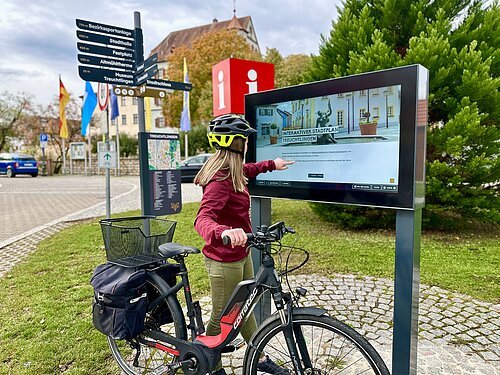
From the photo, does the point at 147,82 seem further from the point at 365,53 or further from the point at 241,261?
the point at 365,53

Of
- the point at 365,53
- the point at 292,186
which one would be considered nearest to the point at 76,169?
the point at 365,53

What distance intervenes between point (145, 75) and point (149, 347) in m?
2.77

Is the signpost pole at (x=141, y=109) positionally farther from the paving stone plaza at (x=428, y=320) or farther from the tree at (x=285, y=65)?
the tree at (x=285, y=65)

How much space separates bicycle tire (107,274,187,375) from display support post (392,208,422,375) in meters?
1.34

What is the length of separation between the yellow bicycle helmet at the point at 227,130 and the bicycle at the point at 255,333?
0.61m

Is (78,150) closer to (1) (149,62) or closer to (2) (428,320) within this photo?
(1) (149,62)

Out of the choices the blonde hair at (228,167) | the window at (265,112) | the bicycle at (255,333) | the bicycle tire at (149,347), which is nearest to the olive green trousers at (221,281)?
the bicycle at (255,333)

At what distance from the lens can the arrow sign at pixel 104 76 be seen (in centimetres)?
415

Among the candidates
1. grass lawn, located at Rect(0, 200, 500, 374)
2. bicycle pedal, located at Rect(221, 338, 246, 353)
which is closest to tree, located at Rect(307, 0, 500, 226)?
grass lawn, located at Rect(0, 200, 500, 374)

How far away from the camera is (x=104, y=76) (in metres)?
4.26

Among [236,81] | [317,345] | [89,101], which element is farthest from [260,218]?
[89,101]

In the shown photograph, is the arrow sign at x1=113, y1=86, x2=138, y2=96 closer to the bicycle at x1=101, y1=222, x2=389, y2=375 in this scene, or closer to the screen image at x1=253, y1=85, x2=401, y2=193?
the screen image at x1=253, y1=85, x2=401, y2=193

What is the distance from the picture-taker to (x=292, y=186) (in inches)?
122

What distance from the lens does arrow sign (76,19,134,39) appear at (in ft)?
13.8
